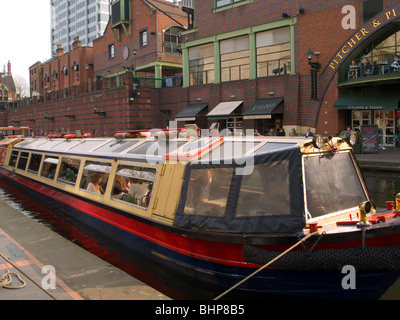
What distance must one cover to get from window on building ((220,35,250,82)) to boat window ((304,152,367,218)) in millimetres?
21563

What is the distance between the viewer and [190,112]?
98.4ft

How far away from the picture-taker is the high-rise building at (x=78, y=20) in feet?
378

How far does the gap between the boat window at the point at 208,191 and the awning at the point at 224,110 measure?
2056cm

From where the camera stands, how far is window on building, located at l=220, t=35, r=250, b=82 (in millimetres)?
27297

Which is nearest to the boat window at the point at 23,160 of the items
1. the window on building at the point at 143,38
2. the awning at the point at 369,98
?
the awning at the point at 369,98

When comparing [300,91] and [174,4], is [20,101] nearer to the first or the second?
[174,4]

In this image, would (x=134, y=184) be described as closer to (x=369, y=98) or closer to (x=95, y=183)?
(x=95, y=183)

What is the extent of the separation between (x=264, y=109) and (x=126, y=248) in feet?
58.1

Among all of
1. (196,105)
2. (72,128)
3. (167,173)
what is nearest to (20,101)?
(72,128)

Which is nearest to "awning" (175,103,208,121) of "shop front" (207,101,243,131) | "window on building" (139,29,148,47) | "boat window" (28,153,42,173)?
"shop front" (207,101,243,131)

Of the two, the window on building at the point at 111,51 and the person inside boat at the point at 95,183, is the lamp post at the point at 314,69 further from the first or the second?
the window on building at the point at 111,51

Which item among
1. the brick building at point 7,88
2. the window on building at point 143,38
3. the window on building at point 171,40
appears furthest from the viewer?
the brick building at point 7,88

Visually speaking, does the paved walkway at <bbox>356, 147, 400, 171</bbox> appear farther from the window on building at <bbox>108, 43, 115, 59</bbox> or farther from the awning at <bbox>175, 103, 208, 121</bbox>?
the window on building at <bbox>108, 43, 115, 59</bbox>
